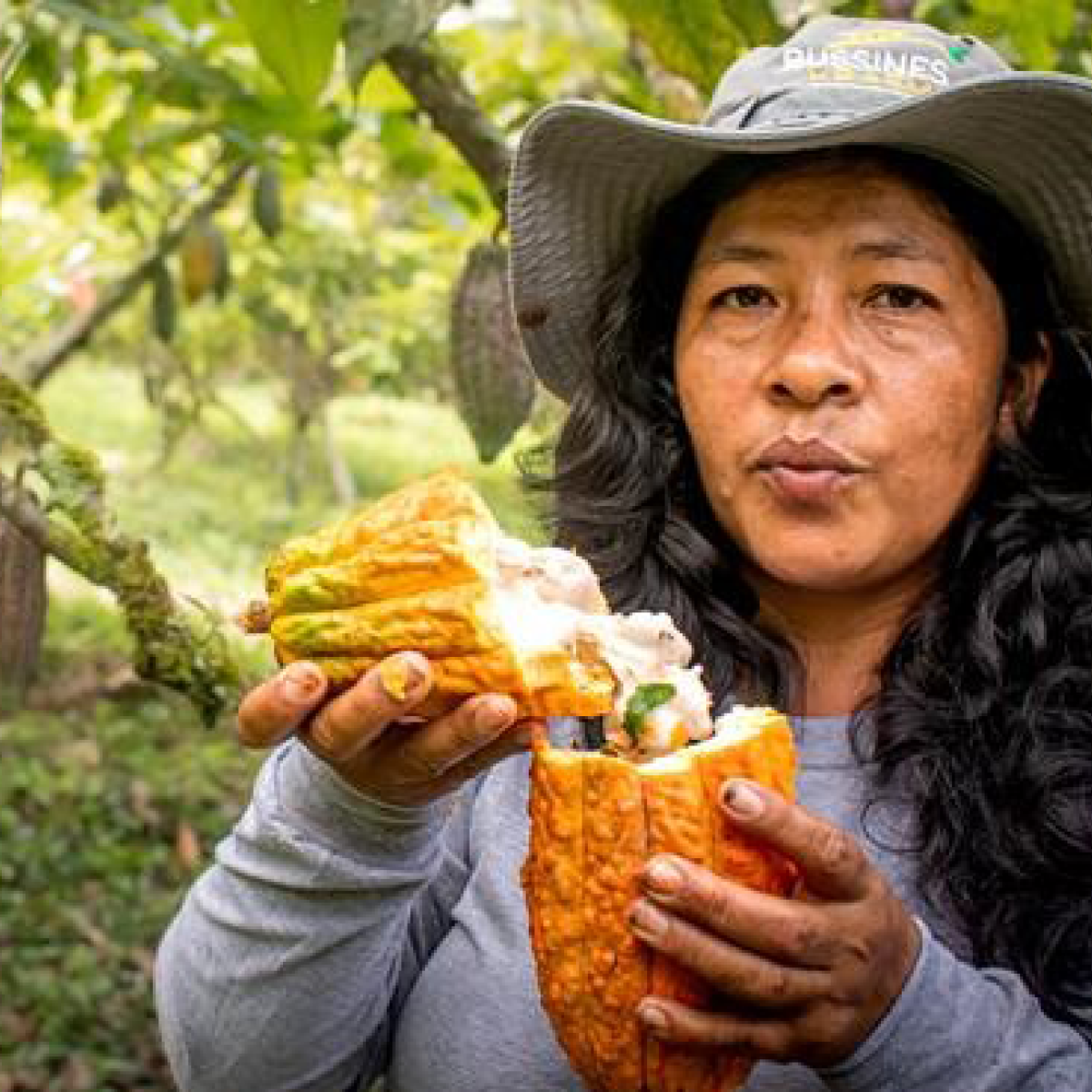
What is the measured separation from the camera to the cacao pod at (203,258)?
3.90 meters

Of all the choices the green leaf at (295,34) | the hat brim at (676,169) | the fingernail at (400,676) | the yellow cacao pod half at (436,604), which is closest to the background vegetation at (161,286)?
the green leaf at (295,34)

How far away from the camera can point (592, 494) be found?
1607 mm

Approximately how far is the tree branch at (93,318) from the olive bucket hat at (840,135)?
1435 mm

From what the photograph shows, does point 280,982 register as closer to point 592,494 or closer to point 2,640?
point 592,494

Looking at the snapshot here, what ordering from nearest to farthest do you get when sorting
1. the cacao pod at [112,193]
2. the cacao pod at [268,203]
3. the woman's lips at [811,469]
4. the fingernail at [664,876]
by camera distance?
1. the fingernail at [664,876]
2. the woman's lips at [811,469]
3. the cacao pod at [268,203]
4. the cacao pod at [112,193]

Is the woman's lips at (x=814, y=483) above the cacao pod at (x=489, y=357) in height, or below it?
above

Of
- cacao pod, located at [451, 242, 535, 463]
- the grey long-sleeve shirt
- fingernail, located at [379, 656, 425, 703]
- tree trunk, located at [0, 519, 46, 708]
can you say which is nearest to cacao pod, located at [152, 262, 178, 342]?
cacao pod, located at [451, 242, 535, 463]

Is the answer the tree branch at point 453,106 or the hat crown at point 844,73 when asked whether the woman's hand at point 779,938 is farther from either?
the tree branch at point 453,106

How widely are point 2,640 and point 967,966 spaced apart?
1.39m

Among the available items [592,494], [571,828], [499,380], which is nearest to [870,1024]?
[571,828]

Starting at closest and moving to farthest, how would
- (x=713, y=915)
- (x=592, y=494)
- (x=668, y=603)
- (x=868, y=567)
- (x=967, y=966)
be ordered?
(x=713, y=915) → (x=967, y=966) → (x=868, y=567) → (x=668, y=603) → (x=592, y=494)

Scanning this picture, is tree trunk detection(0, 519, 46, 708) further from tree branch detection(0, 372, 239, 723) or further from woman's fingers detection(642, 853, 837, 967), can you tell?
woman's fingers detection(642, 853, 837, 967)

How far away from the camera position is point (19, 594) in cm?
211

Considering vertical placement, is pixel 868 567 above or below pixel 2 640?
above
